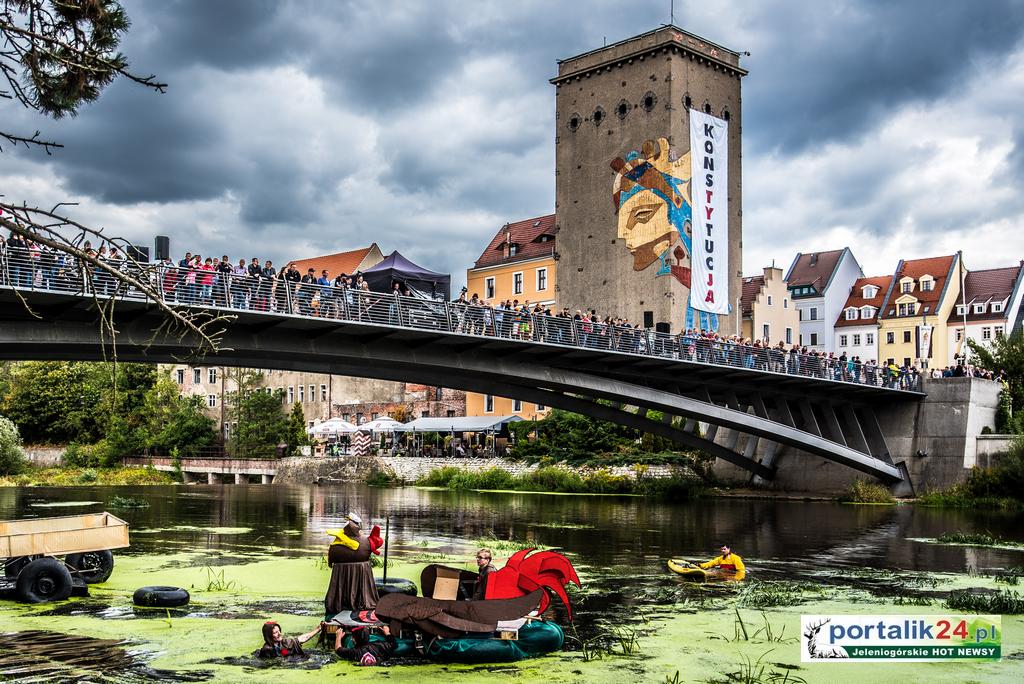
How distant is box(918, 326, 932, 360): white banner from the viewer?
240 feet

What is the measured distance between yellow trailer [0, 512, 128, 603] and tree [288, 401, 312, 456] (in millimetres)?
62982

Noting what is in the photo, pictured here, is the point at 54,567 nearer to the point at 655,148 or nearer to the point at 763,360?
the point at 763,360

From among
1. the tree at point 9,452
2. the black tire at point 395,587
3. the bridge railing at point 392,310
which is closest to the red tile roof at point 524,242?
the bridge railing at point 392,310

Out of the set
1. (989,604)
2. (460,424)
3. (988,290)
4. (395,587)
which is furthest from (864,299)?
(395,587)

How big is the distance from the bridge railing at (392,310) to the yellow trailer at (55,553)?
13.9 ft

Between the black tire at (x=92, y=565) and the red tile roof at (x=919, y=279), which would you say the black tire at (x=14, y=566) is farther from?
the red tile roof at (x=919, y=279)

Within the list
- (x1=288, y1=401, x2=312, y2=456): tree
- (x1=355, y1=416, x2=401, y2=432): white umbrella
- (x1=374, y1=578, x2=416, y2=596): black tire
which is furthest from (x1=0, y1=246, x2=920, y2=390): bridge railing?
(x1=288, y1=401, x2=312, y2=456): tree

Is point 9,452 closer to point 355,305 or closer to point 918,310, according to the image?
point 355,305

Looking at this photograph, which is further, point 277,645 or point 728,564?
point 728,564

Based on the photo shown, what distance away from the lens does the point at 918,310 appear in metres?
85.1

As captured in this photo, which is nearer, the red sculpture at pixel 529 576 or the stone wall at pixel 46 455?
the red sculpture at pixel 529 576

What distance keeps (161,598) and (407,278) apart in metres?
23.1

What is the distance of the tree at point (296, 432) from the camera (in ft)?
269

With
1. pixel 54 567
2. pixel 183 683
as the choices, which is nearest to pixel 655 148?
pixel 54 567
